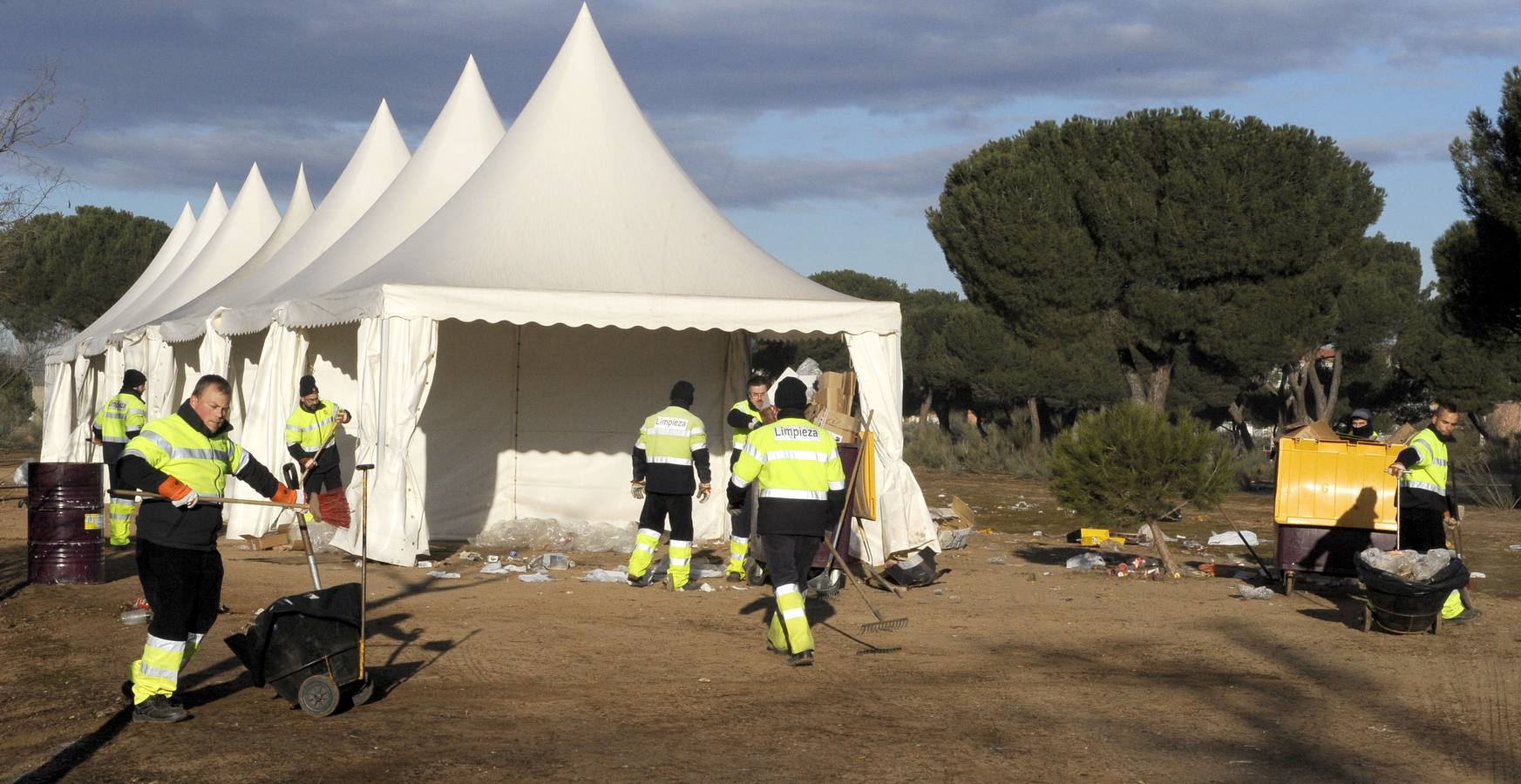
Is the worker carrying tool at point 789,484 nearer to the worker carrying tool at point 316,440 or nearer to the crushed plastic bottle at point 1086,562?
the crushed plastic bottle at point 1086,562

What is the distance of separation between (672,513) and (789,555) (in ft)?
A: 9.33

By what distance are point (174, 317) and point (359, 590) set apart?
39.9 feet

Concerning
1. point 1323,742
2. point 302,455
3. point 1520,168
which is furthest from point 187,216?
point 1323,742

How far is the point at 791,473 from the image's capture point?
27.6 feet

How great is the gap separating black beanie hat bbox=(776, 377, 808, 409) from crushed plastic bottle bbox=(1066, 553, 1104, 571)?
5372mm

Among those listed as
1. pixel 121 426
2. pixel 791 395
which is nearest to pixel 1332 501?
pixel 791 395

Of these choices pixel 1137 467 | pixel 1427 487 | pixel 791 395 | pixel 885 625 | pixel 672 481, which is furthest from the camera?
pixel 1137 467

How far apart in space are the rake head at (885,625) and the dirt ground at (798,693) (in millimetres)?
79

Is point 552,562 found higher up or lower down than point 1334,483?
lower down

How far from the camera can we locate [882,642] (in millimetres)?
8844

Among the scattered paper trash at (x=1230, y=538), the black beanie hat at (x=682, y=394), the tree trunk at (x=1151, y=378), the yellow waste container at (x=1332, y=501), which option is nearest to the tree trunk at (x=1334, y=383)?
the tree trunk at (x=1151, y=378)

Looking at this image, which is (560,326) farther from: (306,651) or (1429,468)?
(306,651)

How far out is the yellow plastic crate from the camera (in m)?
10.7

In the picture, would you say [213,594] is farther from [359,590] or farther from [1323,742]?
[1323,742]
